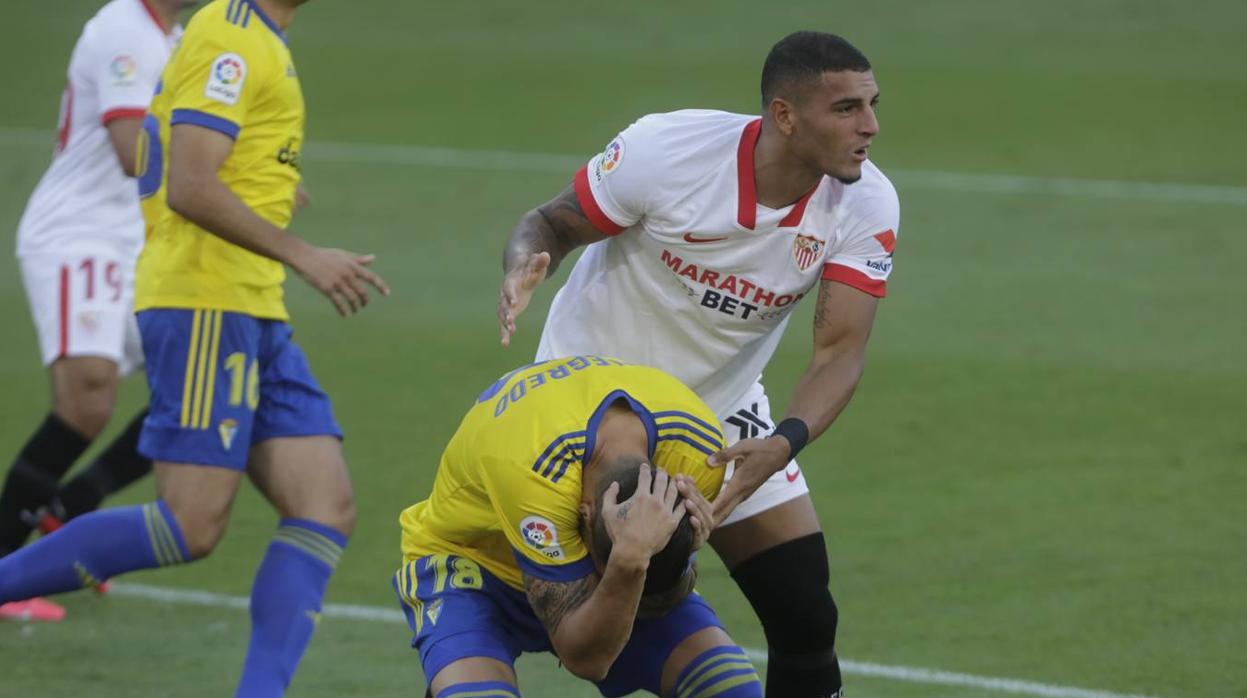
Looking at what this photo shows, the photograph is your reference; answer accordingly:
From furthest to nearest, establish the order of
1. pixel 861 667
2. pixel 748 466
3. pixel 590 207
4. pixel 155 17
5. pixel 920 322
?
pixel 920 322, pixel 155 17, pixel 861 667, pixel 590 207, pixel 748 466

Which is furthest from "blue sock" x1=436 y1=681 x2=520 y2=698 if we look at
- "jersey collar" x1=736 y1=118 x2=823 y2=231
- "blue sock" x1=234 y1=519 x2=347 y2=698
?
"jersey collar" x1=736 y1=118 x2=823 y2=231

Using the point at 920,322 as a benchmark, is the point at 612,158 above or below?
above

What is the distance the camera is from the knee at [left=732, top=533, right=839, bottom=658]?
5.26 metres

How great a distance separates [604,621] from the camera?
14.4ft

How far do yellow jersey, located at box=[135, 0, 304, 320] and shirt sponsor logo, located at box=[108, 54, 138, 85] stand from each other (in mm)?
928

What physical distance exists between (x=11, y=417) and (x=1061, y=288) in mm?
5727

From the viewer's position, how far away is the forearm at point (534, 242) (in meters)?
5.14

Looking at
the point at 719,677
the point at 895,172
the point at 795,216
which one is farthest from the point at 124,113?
the point at 895,172

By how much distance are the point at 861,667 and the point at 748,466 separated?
196 cm

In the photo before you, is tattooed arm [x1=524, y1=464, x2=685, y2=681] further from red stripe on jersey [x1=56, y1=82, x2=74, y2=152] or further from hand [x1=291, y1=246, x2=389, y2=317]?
red stripe on jersey [x1=56, y1=82, x2=74, y2=152]

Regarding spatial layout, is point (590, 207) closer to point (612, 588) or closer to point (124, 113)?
point (612, 588)

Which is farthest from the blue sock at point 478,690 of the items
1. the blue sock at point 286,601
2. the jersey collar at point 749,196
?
the jersey collar at point 749,196

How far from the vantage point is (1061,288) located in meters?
11.5

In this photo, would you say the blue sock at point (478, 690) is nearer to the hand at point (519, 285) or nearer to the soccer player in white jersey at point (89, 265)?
the hand at point (519, 285)
